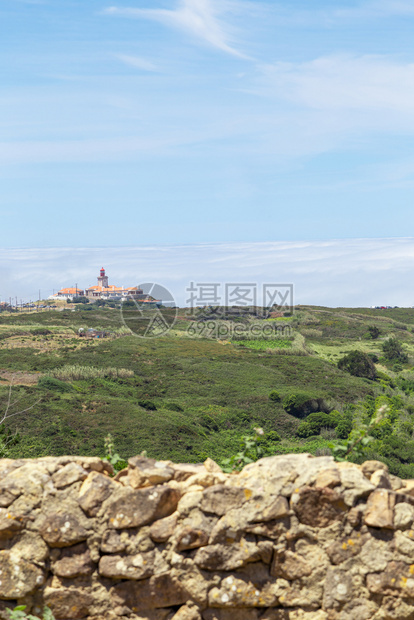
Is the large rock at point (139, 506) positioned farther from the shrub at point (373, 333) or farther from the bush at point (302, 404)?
the shrub at point (373, 333)

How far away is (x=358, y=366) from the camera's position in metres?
52.6

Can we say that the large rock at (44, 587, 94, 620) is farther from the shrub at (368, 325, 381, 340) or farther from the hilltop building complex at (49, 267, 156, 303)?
the hilltop building complex at (49, 267, 156, 303)

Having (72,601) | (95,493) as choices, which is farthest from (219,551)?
(72,601)

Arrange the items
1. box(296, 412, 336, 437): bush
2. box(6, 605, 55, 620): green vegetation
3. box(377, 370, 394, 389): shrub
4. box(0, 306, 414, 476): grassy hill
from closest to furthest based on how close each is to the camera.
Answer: box(6, 605, 55, 620): green vegetation
box(0, 306, 414, 476): grassy hill
box(296, 412, 336, 437): bush
box(377, 370, 394, 389): shrub

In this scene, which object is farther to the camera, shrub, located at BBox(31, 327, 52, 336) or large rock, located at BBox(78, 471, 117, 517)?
shrub, located at BBox(31, 327, 52, 336)

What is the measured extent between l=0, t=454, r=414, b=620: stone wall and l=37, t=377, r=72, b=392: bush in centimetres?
3479

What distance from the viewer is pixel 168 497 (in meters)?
4.64

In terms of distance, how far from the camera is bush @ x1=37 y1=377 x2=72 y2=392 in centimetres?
3856

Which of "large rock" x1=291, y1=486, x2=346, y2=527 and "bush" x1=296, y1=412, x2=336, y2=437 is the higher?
"large rock" x1=291, y1=486, x2=346, y2=527

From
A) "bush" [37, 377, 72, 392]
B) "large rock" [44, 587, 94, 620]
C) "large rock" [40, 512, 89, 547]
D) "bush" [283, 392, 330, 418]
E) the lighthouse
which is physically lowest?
"bush" [283, 392, 330, 418]

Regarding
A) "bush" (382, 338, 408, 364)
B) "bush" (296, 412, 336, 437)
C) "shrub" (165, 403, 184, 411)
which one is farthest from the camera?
"bush" (382, 338, 408, 364)

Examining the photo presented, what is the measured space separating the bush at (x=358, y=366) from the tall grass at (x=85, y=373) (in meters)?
19.5

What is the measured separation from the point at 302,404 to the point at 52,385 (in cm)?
1687

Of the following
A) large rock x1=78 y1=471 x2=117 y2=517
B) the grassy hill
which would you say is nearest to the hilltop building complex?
the grassy hill
